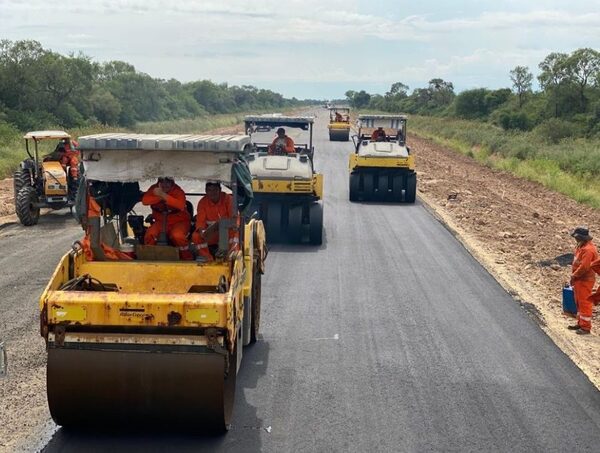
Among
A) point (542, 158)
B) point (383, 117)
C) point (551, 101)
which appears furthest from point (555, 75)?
point (383, 117)

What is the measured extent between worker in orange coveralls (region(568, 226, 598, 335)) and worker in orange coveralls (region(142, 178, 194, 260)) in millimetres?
5128

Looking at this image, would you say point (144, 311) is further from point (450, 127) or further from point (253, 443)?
point (450, 127)

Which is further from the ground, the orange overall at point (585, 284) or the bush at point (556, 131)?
the bush at point (556, 131)

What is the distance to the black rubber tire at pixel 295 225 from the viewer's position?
14.2 m

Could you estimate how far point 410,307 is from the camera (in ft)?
32.9

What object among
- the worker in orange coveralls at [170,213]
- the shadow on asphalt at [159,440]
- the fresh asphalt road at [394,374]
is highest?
the worker in orange coveralls at [170,213]

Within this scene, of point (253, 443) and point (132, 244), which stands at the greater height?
point (132, 244)

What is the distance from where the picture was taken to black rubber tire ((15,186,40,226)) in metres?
15.3

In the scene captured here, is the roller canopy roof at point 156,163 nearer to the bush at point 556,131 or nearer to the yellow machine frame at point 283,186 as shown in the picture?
the yellow machine frame at point 283,186

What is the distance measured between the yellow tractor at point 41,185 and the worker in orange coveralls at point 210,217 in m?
9.31

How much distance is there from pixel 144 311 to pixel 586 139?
122 feet

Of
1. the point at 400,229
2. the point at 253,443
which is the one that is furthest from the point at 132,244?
the point at 400,229

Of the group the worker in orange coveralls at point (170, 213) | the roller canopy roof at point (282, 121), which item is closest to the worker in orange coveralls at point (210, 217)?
the worker in orange coveralls at point (170, 213)

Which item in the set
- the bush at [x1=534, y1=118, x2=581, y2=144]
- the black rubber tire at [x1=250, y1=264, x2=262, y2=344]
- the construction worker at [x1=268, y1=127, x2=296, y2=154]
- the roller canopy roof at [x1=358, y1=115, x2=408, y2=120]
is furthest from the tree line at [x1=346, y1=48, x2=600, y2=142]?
the black rubber tire at [x1=250, y1=264, x2=262, y2=344]
